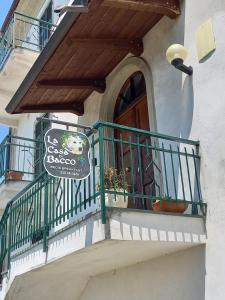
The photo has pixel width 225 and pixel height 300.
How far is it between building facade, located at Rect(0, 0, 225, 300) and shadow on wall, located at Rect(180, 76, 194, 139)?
0.05ft

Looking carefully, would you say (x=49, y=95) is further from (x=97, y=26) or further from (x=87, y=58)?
(x=97, y=26)

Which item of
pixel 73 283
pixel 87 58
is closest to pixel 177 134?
pixel 87 58

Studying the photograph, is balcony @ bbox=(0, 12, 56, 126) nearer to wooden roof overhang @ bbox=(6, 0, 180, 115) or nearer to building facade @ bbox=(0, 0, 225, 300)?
wooden roof overhang @ bbox=(6, 0, 180, 115)

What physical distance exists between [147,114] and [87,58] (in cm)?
151

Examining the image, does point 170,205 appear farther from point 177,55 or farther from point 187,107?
point 177,55

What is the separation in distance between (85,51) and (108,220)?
3.80 meters

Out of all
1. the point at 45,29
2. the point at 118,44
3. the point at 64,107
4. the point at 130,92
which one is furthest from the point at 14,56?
the point at 118,44

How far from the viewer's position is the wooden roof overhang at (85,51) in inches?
259

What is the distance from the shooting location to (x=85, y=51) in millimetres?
7680

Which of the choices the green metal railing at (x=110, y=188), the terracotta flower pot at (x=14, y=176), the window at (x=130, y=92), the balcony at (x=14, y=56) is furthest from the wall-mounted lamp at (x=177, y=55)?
the terracotta flower pot at (x=14, y=176)

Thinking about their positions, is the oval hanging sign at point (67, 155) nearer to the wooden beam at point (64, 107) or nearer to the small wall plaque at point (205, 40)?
the small wall plaque at point (205, 40)

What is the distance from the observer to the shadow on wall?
6.07m

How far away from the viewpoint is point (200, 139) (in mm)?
5801

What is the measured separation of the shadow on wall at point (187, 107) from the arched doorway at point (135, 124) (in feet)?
3.34
